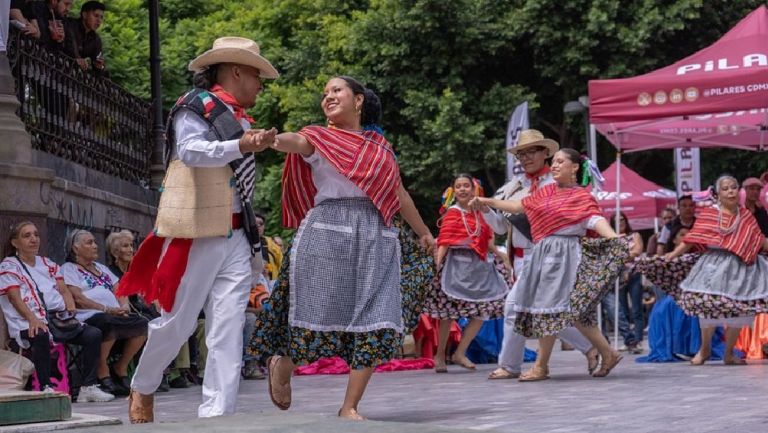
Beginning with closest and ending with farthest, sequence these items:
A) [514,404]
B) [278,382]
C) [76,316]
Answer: [278,382], [514,404], [76,316]

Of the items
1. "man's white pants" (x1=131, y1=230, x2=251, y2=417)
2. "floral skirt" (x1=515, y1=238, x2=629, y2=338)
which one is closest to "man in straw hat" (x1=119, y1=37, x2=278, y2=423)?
"man's white pants" (x1=131, y1=230, x2=251, y2=417)

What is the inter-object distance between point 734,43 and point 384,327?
28.4 feet

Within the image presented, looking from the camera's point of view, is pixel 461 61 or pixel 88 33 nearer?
pixel 88 33

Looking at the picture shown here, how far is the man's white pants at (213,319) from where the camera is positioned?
7.05 meters

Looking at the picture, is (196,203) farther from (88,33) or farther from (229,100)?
(88,33)

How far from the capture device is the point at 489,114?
32531mm

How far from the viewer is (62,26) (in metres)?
14.5

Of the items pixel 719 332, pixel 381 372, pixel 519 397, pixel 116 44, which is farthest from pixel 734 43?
pixel 116 44

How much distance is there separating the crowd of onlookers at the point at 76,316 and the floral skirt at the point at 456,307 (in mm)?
2887

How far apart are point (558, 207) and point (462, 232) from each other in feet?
9.42

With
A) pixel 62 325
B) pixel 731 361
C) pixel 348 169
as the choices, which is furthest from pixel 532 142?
pixel 348 169

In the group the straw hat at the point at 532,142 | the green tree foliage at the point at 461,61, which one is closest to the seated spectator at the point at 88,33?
the straw hat at the point at 532,142

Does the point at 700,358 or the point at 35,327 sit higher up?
the point at 35,327

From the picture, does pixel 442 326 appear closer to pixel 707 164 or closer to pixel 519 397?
pixel 519 397
